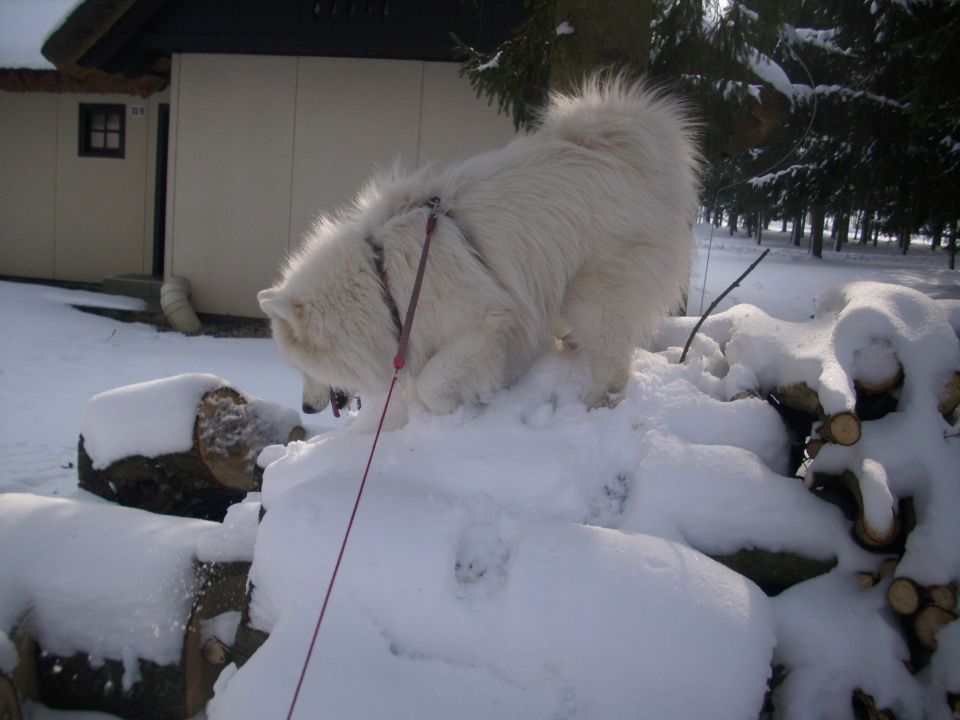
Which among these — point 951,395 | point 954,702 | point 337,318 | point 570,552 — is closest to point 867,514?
point 954,702

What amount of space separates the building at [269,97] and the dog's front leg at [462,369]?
585 cm

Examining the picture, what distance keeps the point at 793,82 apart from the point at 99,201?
39.5 ft

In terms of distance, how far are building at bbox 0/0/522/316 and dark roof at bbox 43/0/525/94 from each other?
0.06ft

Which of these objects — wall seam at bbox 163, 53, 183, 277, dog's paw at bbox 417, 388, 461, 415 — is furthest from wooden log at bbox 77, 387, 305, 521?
wall seam at bbox 163, 53, 183, 277

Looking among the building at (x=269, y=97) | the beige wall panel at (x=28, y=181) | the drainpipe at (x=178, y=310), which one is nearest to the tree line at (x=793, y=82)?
the building at (x=269, y=97)

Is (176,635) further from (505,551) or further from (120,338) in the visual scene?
(120,338)

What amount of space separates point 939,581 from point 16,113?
15595 mm

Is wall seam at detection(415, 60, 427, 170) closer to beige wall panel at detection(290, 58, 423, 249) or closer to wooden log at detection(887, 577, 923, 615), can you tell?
beige wall panel at detection(290, 58, 423, 249)

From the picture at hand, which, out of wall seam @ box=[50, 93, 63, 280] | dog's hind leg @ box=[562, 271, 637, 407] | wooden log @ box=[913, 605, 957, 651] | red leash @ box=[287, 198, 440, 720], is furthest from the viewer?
wall seam @ box=[50, 93, 63, 280]

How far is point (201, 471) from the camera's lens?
159 inches

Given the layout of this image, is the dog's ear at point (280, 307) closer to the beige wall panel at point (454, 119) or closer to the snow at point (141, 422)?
the snow at point (141, 422)

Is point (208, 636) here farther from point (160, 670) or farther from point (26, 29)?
point (26, 29)

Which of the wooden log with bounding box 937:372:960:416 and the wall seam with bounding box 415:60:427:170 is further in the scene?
the wall seam with bounding box 415:60:427:170

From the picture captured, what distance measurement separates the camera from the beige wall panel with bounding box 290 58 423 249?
9250 millimetres
